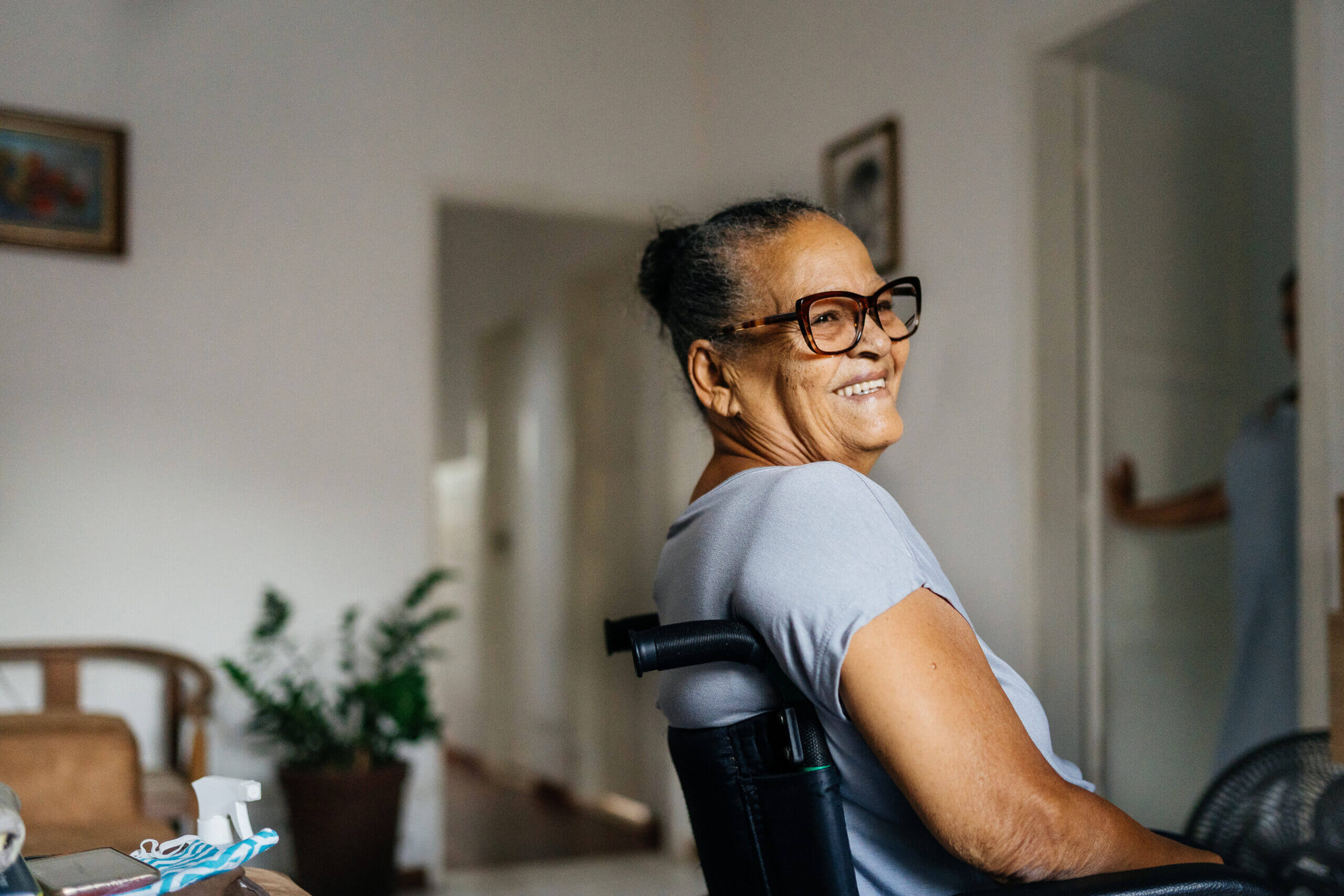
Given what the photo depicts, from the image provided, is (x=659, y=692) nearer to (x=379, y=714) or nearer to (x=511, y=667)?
(x=379, y=714)

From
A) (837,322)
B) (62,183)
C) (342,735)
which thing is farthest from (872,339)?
(62,183)

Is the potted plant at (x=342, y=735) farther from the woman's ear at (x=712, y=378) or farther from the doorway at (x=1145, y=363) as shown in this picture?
the woman's ear at (x=712, y=378)

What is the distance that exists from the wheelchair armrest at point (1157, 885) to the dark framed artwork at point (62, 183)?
3297 mm

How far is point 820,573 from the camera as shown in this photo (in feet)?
2.71

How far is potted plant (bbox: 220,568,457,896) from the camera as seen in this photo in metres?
3.10

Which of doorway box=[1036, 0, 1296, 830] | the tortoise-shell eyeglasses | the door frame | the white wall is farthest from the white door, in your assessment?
the tortoise-shell eyeglasses

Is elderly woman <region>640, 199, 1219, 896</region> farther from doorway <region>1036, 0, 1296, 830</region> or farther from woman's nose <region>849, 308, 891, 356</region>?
doorway <region>1036, 0, 1296, 830</region>

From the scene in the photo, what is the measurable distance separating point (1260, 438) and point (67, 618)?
3306 millimetres

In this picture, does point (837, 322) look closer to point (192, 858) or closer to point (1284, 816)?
point (192, 858)

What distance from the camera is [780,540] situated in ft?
2.80

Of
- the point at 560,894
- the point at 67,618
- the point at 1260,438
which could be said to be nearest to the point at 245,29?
the point at 67,618

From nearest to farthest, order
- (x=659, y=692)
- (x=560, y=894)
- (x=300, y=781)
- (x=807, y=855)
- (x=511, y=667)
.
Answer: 1. (x=807, y=855)
2. (x=659, y=692)
3. (x=300, y=781)
4. (x=560, y=894)
5. (x=511, y=667)

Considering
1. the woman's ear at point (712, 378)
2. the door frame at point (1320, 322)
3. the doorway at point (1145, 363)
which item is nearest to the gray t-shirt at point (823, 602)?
the woman's ear at point (712, 378)

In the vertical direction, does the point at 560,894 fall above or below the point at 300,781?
below
